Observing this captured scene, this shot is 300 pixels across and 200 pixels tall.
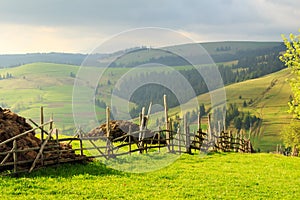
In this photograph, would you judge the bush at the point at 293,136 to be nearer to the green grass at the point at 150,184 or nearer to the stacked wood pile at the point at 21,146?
the green grass at the point at 150,184

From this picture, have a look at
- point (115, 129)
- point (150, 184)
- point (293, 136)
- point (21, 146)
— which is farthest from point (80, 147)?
point (293, 136)

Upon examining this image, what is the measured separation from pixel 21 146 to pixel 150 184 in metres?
6.39

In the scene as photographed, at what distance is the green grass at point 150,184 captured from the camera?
15328 millimetres

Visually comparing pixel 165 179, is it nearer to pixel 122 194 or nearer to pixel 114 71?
pixel 122 194

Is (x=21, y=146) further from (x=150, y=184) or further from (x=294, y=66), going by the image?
(x=294, y=66)

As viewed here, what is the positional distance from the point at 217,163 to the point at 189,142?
4.10 m

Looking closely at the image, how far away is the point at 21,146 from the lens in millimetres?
18500

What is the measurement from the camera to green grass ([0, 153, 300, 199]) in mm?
15328

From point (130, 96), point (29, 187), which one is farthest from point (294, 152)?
point (29, 187)

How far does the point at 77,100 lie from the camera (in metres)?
26.5

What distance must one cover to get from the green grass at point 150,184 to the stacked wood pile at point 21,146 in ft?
2.48

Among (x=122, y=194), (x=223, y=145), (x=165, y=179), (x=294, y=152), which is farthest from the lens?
(x=294, y=152)

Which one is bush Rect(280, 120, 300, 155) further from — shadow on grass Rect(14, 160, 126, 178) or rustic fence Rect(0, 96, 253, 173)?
shadow on grass Rect(14, 160, 126, 178)

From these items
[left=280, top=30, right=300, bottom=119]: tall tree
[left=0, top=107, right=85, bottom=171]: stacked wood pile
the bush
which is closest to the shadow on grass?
[left=0, top=107, right=85, bottom=171]: stacked wood pile
